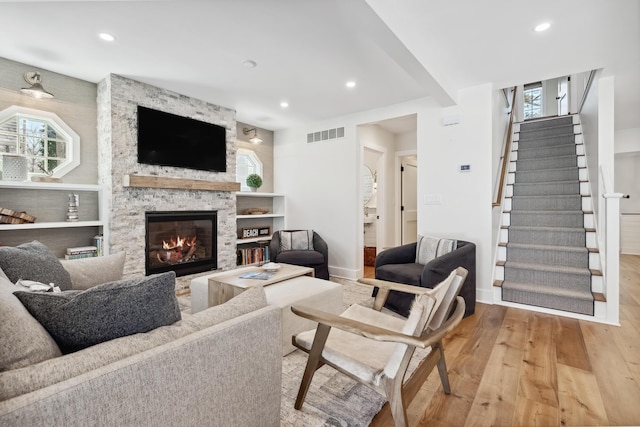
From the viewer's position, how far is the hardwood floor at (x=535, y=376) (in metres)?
1.63

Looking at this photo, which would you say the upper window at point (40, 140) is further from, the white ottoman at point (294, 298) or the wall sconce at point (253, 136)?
the wall sconce at point (253, 136)

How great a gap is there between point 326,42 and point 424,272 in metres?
2.18

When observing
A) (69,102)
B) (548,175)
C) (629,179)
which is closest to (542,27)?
(548,175)

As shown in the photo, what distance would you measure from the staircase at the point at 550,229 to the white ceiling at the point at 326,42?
119 cm

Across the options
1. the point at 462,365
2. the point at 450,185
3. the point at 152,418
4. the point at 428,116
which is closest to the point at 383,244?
the point at 450,185

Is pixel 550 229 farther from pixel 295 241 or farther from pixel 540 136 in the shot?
pixel 295 241

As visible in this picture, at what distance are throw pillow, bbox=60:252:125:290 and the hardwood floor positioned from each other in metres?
2.19

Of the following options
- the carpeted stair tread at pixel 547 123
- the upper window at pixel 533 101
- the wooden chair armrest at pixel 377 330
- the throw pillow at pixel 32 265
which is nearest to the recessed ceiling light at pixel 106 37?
the throw pillow at pixel 32 265

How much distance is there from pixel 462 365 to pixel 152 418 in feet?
6.51

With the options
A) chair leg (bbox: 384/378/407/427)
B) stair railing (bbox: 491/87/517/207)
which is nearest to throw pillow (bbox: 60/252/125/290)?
chair leg (bbox: 384/378/407/427)

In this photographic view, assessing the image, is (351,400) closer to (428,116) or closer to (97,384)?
(97,384)

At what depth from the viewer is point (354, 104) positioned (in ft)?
13.9

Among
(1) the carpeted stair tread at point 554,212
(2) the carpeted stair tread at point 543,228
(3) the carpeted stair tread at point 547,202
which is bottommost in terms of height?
(2) the carpeted stair tread at point 543,228

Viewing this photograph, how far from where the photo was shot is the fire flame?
12.9 feet
